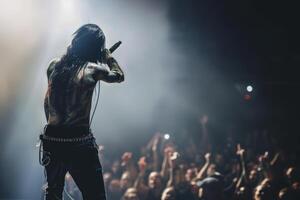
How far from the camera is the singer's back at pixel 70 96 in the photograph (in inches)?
114

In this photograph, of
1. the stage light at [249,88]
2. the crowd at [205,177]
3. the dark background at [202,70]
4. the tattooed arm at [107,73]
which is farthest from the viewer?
the stage light at [249,88]

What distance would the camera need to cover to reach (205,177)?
709 cm

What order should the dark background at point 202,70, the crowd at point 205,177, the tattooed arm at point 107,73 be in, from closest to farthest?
1. the tattooed arm at point 107,73
2. the crowd at point 205,177
3. the dark background at point 202,70

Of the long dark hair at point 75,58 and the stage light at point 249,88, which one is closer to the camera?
the long dark hair at point 75,58

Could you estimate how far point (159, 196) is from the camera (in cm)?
662

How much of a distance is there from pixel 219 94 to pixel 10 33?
5.73m

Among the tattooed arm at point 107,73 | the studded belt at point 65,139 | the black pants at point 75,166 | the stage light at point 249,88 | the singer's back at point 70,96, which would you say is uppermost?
the stage light at point 249,88

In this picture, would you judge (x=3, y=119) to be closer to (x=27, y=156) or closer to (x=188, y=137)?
(x=27, y=156)

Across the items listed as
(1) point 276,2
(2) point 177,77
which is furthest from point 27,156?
A: (1) point 276,2

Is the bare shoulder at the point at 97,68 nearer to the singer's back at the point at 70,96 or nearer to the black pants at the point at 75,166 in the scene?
the singer's back at the point at 70,96

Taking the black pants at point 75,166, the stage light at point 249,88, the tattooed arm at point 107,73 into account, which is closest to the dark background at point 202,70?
the stage light at point 249,88

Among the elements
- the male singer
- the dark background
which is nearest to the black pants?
the male singer

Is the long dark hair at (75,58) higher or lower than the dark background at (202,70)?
lower

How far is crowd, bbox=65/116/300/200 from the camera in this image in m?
5.91
